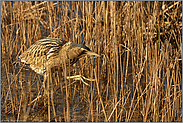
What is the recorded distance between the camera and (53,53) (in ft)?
12.9

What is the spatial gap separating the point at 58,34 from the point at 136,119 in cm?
191

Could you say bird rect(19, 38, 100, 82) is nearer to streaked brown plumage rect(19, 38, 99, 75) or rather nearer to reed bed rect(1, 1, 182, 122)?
streaked brown plumage rect(19, 38, 99, 75)

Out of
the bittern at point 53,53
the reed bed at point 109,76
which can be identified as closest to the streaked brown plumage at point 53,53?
the bittern at point 53,53

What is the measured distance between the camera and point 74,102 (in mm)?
3820

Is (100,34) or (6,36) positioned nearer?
(100,34)

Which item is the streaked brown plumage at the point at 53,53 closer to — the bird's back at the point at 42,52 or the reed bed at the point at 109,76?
the bird's back at the point at 42,52

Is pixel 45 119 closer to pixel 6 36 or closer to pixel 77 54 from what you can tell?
pixel 77 54

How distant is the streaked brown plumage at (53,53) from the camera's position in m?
3.82

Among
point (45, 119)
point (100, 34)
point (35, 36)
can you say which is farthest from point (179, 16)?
point (45, 119)

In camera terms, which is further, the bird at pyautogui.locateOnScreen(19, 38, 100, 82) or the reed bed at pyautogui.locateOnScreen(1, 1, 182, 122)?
the bird at pyautogui.locateOnScreen(19, 38, 100, 82)

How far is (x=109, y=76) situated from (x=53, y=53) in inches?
32.9

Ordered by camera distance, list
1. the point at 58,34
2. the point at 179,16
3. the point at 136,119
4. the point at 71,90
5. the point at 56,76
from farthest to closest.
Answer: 1. the point at 179,16
2. the point at 58,34
3. the point at 56,76
4. the point at 71,90
5. the point at 136,119

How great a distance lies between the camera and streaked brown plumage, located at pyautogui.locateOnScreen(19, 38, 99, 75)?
12.5 feet

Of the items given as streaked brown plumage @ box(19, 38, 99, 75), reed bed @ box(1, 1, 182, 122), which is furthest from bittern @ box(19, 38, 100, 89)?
reed bed @ box(1, 1, 182, 122)
